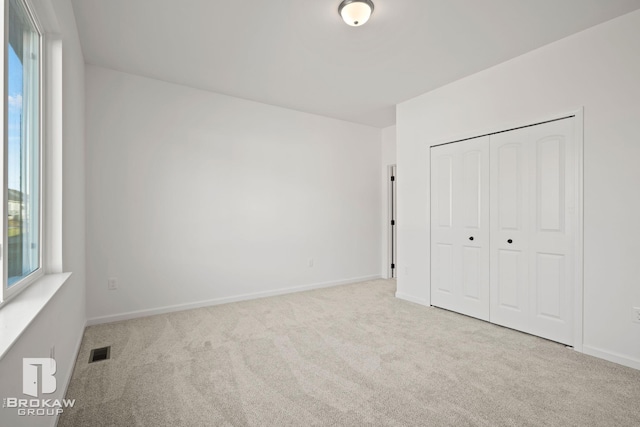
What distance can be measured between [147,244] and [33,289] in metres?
2.04

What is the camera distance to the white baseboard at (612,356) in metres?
2.46

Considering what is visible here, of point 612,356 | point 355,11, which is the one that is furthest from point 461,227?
point 355,11

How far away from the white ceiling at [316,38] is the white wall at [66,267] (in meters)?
0.45

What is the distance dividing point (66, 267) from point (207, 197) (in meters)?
1.95

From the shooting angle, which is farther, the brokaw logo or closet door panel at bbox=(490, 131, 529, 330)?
closet door panel at bbox=(490, 131, 529, 330)

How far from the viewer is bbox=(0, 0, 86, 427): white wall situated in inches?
48.2

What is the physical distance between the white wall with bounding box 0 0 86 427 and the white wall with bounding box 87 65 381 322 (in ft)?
1.23

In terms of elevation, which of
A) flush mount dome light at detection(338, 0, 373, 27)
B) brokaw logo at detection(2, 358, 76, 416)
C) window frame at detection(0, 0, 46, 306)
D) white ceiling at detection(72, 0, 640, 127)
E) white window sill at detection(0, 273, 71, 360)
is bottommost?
brokaw logo at detection(2, 358, 76, 416)

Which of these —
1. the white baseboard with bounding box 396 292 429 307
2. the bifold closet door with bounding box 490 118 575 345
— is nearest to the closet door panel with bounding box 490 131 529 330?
the bifold closet door with bounding box 490 118 575 345

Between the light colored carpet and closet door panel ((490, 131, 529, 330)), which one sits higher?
closet door panel ((490, 131, 529, 330))

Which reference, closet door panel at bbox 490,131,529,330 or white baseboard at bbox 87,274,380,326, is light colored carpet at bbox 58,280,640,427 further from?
closet door panel at bbox 490,131,529,330

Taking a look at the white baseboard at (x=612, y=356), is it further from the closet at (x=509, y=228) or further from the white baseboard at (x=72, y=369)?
the white baseboard at (x=72, y=369)

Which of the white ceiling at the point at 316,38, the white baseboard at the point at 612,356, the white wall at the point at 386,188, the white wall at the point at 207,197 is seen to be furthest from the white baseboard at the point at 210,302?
the white baseboard at the point at 612,356

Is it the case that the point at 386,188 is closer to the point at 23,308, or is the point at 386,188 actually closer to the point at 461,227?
the point at 461,227
